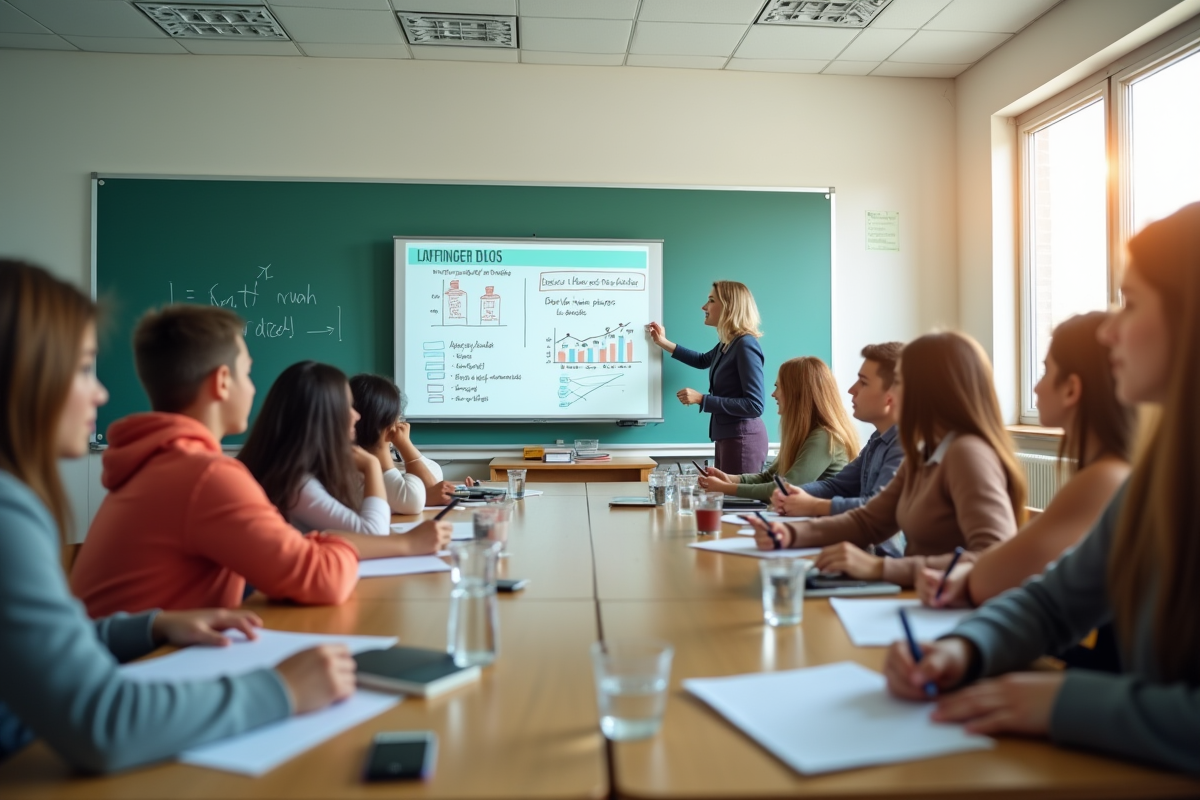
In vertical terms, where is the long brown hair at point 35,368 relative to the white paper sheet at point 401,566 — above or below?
above

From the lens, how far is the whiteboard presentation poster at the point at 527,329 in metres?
4.62

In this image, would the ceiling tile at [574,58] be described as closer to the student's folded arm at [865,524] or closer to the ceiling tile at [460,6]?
the ceiling tile at [460,6]

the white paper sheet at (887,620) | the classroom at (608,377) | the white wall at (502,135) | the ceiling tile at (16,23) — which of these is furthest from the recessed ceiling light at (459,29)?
the white paper sheet at (887,620)

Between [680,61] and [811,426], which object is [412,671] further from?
[680,61]

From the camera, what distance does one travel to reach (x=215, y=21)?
4137 mm

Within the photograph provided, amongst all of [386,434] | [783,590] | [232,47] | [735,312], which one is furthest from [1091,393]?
[232,47]

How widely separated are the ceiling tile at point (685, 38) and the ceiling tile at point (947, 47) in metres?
0.86

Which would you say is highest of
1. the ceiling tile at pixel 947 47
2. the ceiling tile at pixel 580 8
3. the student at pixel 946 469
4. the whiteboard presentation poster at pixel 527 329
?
the ceiling tile at pixel 580 8

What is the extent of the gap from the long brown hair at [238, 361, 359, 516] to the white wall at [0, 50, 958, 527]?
2804 millimetres

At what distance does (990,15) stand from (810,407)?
2241 mm

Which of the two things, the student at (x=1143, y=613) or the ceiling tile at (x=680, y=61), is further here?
the ceiling tile at (x=680, y=61)

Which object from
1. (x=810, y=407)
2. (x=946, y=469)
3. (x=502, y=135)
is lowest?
(x=946, y=469)

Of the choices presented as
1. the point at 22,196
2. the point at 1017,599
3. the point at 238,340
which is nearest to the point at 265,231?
the point at 22,196

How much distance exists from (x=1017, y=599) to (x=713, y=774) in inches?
21.3
